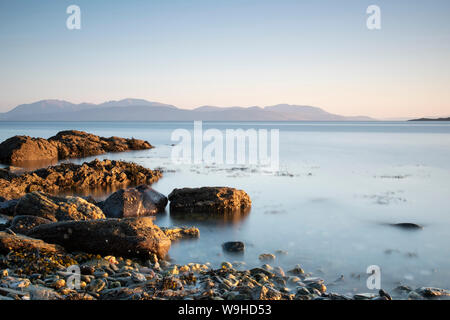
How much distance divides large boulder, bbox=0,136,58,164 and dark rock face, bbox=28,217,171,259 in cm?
1909

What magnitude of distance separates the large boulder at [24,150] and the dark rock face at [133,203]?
16.2m

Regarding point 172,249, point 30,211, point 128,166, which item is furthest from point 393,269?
point 128,166

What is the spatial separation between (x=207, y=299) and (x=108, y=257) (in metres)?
2.54

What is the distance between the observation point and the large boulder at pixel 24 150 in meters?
24.4

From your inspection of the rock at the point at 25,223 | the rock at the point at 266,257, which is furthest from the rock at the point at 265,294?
the rock at the point at 25,223

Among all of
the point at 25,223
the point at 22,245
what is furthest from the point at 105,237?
the point at 25,223

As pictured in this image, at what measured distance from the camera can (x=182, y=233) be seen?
918cm

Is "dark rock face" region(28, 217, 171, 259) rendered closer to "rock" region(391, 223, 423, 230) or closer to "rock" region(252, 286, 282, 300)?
"rock" region(252, 286, 282, 300)

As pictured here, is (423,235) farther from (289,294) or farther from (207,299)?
(207,299)

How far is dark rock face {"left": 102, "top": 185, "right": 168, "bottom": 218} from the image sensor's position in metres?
10.8

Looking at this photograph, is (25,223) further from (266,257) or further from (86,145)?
(86,145)

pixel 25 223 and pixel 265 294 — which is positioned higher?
pixel 25 223

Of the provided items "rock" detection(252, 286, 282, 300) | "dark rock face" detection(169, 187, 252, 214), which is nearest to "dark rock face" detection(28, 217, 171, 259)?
"rock" detection(252, 286, 282, 300)

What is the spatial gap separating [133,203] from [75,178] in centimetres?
593
